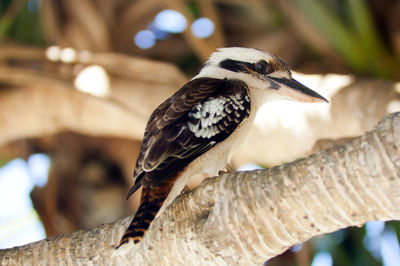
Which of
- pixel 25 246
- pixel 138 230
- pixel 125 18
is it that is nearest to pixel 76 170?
pixel 125 18

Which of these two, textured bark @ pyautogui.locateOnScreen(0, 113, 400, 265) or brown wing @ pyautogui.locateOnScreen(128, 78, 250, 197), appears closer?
textured bark @ pyautogui.locateOnScreen(0, 113, 400, 265)

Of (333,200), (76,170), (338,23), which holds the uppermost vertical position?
(338,23)

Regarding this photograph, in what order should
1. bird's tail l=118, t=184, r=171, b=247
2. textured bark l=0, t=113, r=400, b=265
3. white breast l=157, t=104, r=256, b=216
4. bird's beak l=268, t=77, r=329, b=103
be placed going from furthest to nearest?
1. bird's beak l=268, t=77, r=329, b=103
2. white breast l=157, t=104, r=256, b=216
3. bird's tail l=118, t=184, r=171, b=247
4. textured bark l=0, t=113, r=400, b=265

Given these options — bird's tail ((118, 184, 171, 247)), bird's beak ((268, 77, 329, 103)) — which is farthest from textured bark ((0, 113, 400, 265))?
bird's beak ((268, 77, 329, 103))

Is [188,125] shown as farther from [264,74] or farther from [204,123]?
[264,74]

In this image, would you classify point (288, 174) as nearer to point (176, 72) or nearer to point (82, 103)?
point (176, 72)

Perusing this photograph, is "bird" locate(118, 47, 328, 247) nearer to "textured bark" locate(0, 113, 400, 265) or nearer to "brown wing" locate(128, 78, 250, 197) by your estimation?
"brown wing" locate(128, 78, 250, 197)

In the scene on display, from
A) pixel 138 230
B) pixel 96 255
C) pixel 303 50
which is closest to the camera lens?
pixel 138 230

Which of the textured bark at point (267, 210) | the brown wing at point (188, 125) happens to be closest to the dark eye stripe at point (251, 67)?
the brown wing at point (188, 125)
